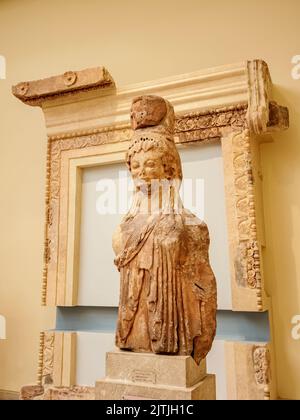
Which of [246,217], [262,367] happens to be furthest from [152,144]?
[262,367]

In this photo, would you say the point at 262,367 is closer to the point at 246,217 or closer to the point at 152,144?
the point at 246,217

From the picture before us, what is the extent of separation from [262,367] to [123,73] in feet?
11.3

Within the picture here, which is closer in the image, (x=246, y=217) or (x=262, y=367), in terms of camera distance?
(x=262, y=367)

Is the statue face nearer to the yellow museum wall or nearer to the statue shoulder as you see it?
the statue shoulder

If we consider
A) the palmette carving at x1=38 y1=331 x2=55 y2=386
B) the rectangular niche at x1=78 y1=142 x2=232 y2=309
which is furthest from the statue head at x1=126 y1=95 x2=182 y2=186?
the palmette carving at x1=38 y1=331 x2=55 y2=386

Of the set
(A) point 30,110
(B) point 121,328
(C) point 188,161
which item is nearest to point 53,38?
(A) point 30,110

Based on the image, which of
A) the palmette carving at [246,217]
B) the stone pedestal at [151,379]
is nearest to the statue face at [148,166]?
the stone pedestal at [151,379]

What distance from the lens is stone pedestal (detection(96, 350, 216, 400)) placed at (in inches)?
81.1

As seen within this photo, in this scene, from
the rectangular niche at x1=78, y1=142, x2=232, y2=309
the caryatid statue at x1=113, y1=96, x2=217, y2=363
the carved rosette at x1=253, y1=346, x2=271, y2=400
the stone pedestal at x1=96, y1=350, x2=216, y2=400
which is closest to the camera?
the stone pedestal at x1=96, y1=350, x2=216, y2=400

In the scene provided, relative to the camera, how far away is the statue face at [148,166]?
8.03ft

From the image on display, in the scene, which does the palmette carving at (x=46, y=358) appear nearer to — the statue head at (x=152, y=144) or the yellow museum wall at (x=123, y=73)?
the yellow museum wall at (x=123, y=73)

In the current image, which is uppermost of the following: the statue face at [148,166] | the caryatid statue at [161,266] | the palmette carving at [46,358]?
the statue face at [148,166]

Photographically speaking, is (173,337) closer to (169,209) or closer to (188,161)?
(169,209)

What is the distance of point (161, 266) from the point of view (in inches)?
89.4
